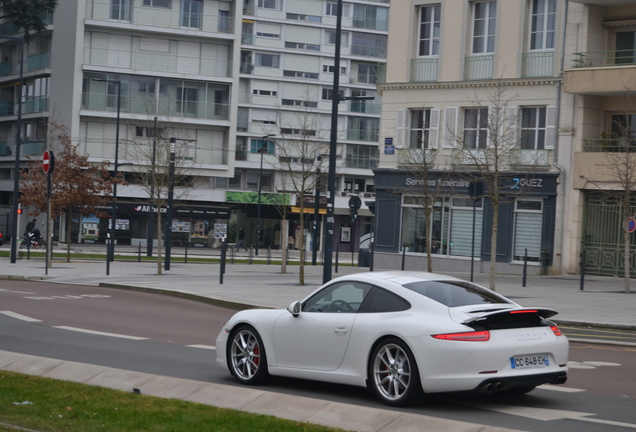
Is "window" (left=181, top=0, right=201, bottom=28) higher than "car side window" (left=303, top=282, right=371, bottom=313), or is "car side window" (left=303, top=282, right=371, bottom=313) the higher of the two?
"window" (left=181, top=0, right=201, bottom=28)

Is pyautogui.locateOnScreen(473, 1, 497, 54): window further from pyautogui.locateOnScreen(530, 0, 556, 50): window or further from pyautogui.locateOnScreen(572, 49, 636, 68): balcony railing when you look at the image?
pyautogui.locateOnScreen(572, 49, 636, 68): balcony railing

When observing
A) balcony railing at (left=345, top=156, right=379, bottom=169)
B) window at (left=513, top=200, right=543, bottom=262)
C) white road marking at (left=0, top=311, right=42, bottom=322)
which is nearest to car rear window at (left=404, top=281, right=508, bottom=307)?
white road marking at (left=0, top=311, right=42, bottom=322)

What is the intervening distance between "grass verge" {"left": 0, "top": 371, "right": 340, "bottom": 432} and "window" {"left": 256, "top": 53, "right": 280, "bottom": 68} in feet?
237

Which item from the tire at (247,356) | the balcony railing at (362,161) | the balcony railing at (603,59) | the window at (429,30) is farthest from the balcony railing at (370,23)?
the tire at (247,356)

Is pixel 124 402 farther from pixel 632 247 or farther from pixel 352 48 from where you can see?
pixel 352 48

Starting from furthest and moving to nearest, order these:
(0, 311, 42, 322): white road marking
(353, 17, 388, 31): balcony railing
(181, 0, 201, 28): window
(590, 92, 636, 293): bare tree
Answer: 1. (353, 17, 388, 31): balcony railing
2. (181, 0, 201, 28): window
3. (590, 92, 636, 293): bare tree
4. (0, 311, 42, 322): white road marking

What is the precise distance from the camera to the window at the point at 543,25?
114ft

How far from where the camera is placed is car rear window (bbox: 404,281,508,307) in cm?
845

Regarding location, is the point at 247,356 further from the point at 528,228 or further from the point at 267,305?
the point at 528,228

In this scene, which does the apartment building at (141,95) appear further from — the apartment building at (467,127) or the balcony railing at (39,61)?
the apartment building at (467,127)

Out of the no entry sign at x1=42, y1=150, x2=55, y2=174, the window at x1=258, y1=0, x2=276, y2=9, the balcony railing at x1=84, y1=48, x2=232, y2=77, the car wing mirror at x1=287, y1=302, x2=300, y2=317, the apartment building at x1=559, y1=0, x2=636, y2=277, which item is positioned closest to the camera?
the car wing mirror at x1=287, y1=302, x2=300, y2=317

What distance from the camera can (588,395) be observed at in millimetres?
9328

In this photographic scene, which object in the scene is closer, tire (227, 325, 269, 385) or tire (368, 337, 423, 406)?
tire (368, 337, 423, 406)

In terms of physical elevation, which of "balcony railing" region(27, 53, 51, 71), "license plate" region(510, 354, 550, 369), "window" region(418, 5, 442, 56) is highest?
"balcony railing" region(27, 53, 51, 71)
